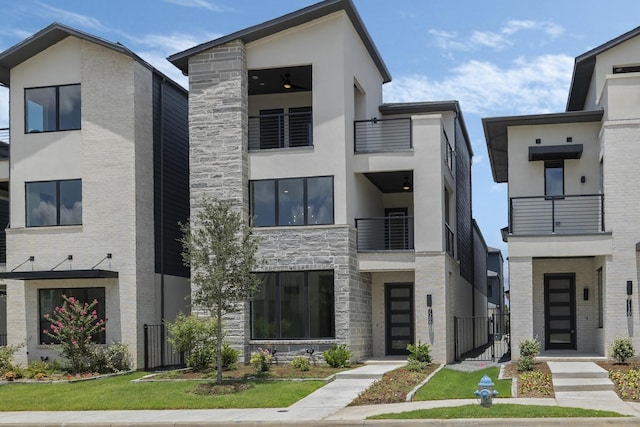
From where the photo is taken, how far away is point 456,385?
19219 mm

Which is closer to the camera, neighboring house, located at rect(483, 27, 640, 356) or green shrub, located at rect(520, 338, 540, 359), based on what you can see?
green shrub, located at rect(520, 338, 540, 359)

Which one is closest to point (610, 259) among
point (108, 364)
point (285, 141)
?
point (285, 141)

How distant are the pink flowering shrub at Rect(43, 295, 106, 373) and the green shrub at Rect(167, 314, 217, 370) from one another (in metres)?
2.98

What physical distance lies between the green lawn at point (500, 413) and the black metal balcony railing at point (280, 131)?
12.2 meters

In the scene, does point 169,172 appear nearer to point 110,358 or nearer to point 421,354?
point 110,358

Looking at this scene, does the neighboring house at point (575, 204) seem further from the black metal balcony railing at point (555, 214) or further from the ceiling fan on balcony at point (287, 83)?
the ceiling fan on balcony at point (287, 83)

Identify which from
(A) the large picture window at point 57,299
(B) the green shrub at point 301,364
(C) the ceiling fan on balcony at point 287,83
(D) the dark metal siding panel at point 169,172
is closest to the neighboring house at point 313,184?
(C) the ceiling fan on balcony at point 287,83

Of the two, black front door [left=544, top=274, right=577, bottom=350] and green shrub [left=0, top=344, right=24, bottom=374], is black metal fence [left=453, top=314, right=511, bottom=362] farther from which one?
green shrub [left=0, top=344, right=24, bottom=374]

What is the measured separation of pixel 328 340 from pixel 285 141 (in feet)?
21.6

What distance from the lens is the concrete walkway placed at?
571 inches

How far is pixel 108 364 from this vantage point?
24.6m

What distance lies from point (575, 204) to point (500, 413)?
11966 mm

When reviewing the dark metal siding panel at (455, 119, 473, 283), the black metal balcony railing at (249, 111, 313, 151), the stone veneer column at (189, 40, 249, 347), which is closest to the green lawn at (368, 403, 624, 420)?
the stone veneer column at (189, 40, 249, 347)

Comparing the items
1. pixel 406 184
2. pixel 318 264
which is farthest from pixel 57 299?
pixel 406 184
